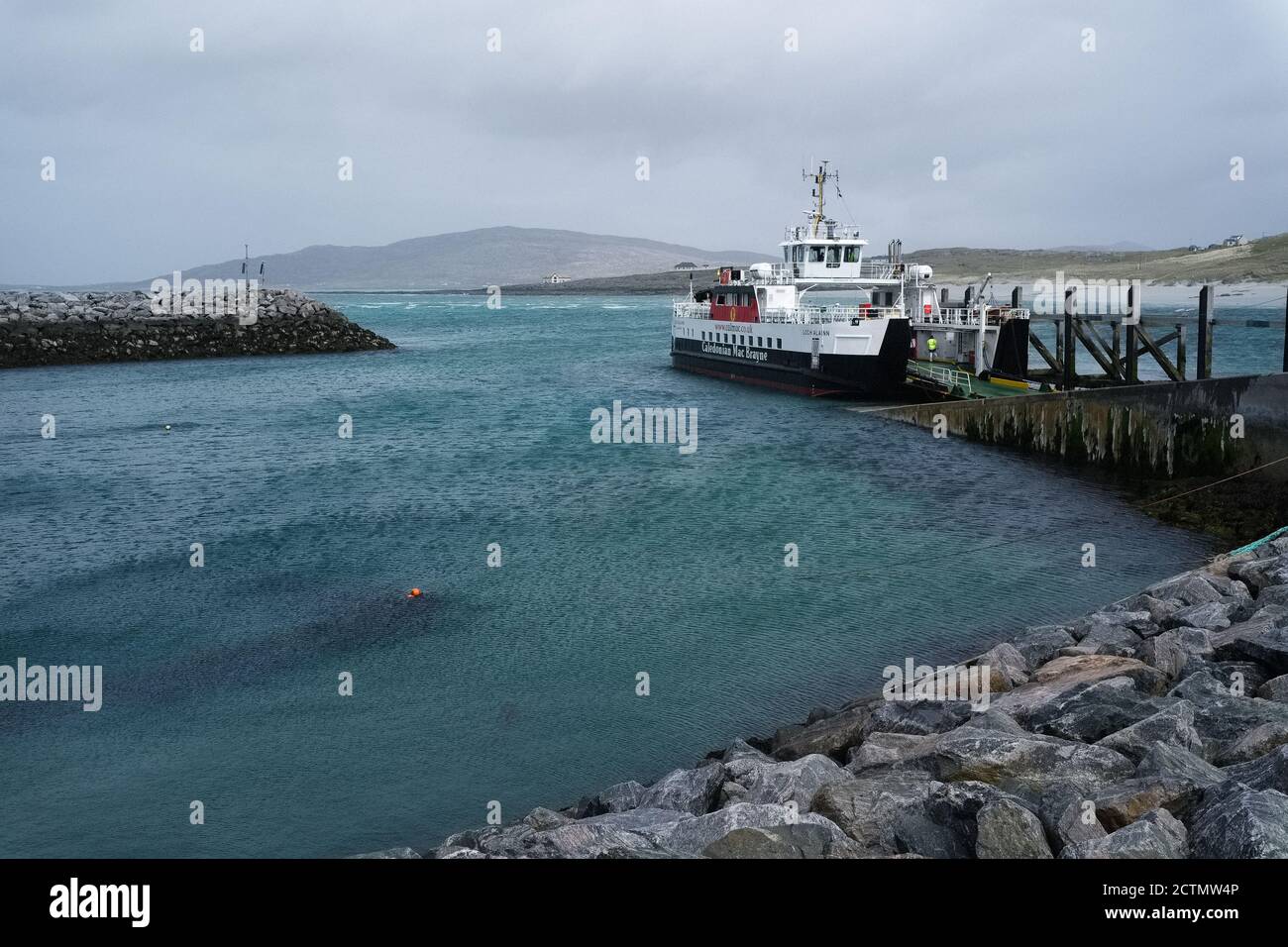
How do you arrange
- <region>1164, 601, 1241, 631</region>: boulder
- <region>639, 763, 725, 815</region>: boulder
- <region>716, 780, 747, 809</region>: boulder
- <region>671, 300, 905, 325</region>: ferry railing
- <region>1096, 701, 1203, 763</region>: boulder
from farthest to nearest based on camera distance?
<region>671, 300, 905, 325</region>: ferry railing
<region>1164, 601, 1241, 631</region>: boulder
<region>639, 763, 725, 815</region>: boulder
<region>716, 780, 747, 809</region>: boulder
<region>1096, 701, 1203, 763</region>: boulder

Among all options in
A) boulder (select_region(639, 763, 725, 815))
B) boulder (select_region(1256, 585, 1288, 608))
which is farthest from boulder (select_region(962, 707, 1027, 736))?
boulder (select_region(1256, 585, 1288, 608))

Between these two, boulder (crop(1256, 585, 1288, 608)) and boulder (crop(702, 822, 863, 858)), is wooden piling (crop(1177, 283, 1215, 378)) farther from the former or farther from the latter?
boulder (crop(702, 822, 863, 858))

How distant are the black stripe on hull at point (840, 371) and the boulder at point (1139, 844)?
115 ft

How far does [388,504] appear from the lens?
26.3 metres

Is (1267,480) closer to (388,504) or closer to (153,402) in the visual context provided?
(388,504)

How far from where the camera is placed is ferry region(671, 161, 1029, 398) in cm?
4103

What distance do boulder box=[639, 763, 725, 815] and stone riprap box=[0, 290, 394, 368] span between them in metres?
66.9

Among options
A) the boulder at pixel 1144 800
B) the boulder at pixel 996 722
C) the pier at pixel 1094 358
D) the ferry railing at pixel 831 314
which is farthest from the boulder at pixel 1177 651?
the ferry railing at pixel 831 314

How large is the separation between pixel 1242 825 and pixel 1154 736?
2203 mm

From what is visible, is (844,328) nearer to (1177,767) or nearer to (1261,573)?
(1261,573)

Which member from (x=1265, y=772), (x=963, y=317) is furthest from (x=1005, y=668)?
(x=963, y=317)

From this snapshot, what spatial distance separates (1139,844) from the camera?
711cm

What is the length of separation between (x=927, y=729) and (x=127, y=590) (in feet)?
47.7

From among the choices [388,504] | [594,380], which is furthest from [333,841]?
[594,380]
